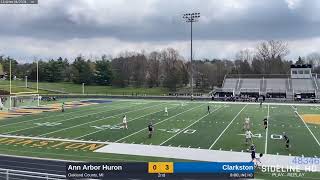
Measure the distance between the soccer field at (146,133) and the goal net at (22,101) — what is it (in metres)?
7.64

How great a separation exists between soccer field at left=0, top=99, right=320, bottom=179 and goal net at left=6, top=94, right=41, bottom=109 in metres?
7.64

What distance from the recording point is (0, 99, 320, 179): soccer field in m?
24.5

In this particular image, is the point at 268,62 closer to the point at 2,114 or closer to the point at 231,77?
the point at 231,77

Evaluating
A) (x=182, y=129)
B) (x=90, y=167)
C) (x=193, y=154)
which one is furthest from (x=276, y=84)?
(x=90, y=167)

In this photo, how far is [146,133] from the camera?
3039 centimetres

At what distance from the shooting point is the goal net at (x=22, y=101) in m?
51.2

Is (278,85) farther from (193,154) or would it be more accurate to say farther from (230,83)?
(193,154)

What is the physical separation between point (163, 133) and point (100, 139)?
486cm

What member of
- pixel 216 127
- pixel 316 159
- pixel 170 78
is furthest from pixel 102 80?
pixel 316 159

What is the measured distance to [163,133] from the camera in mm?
30359

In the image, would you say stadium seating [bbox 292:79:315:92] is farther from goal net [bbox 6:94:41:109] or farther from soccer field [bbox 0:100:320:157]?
goal net [bbox 6:94:41:109]

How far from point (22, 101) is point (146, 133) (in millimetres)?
28707
